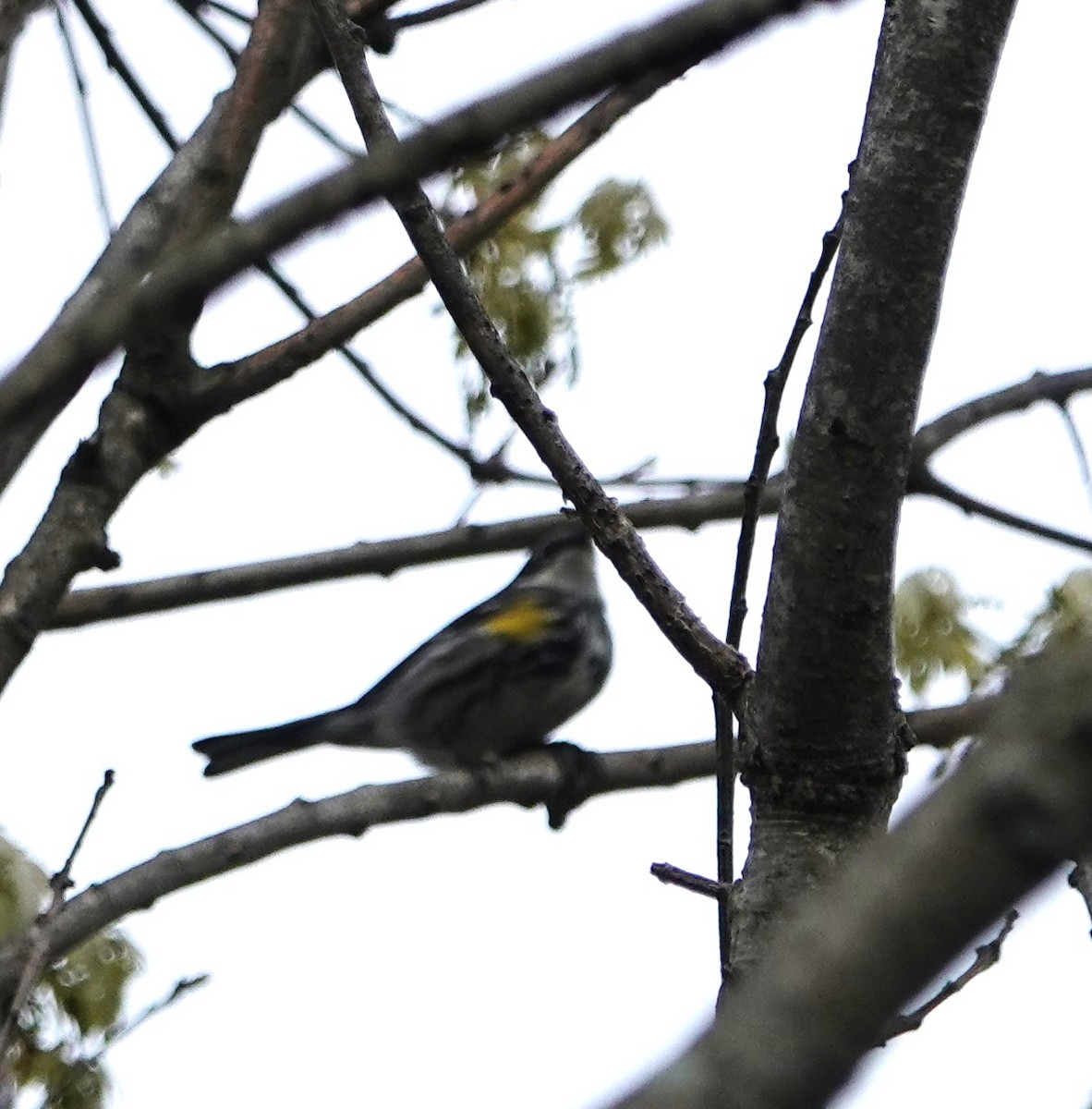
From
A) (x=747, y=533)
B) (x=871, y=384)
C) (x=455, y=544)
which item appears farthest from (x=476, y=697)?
(x=871, y=384)

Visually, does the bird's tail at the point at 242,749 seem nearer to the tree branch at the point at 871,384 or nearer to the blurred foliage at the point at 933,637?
the blurred foliage at the point at 933,637

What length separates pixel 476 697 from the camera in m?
7.18

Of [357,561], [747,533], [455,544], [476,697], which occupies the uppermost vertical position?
[476,697]

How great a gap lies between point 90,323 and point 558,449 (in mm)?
1560

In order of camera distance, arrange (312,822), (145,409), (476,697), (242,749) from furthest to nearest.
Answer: (476,697) < (242,749) < (312,822) < (145,409)

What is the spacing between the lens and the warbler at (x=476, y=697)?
23.3 ft

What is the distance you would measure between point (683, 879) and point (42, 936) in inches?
41.5

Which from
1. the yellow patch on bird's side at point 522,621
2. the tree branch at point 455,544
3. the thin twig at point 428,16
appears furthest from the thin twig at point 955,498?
the yellow patch on bird's side at point 522,621

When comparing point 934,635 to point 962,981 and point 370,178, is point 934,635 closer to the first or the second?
point 962,981

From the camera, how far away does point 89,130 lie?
16.5ft

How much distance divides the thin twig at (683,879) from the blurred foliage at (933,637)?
6.89 feet

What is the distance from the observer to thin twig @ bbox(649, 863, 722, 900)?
Answer: 8.57ft

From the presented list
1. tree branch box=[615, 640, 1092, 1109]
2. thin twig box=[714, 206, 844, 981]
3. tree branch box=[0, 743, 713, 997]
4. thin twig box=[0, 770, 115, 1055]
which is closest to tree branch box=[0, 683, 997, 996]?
tree branch box=[0, 743, 713, 997]

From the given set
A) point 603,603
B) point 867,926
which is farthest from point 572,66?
point 603,603
